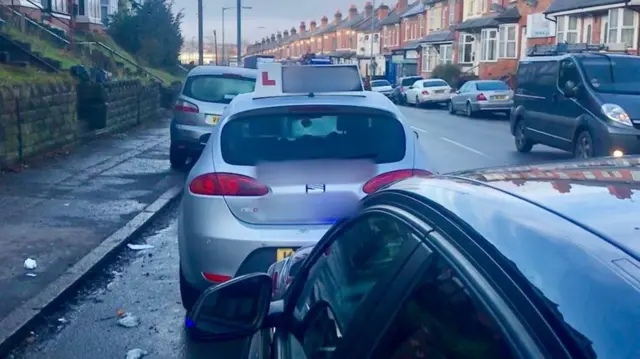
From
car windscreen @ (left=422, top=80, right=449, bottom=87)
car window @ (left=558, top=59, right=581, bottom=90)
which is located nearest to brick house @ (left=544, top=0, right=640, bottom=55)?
car windscreen @ (left=422, top=80, right=449, bottom=87)

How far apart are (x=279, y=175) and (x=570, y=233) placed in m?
3.86

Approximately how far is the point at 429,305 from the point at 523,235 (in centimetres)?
31

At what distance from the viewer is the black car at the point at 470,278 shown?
1694 millimetres

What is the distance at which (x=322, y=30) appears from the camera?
4855 inches

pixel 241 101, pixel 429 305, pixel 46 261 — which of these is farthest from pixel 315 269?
pixel 46 261

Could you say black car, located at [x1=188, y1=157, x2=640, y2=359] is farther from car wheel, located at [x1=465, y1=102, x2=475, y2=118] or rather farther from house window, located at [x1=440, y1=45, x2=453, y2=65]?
house window, located at [x1=440, y1=45, x2=453, y2=65]

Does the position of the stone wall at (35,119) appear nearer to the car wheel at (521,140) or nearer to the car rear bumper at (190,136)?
the car rear bumper at (190,136)

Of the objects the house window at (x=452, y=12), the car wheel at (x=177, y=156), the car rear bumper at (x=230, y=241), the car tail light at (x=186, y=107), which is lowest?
the car wheel at (x=177, y=156)

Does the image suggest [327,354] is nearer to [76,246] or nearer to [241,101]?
[241,101]

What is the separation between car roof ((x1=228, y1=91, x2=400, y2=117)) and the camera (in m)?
6.08

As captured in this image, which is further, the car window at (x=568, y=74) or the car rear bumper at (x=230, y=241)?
the car window at (x=568, y=74)

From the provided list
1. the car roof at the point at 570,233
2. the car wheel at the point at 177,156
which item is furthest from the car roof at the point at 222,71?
the car roof at the point at 570,233

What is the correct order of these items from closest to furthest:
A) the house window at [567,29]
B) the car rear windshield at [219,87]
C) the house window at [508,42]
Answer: the car rear windshield at [219,87], the house window at [567,29], the house window at [508,42]

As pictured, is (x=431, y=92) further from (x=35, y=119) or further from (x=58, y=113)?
(x=35, y=119)
